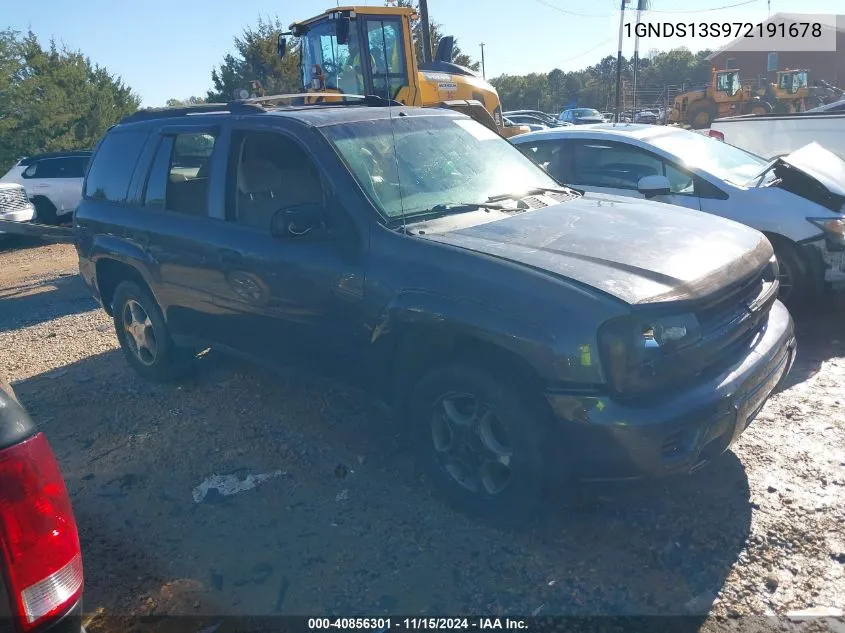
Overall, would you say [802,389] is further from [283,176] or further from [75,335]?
[75,335]

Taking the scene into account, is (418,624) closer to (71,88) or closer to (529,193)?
(529,193)

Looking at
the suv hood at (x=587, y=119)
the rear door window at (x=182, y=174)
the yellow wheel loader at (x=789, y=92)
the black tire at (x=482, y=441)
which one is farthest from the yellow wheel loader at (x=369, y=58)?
the yellow wheel loader at (x=789, y=92)

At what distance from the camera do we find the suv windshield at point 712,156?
6.32m

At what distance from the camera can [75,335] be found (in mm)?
7254

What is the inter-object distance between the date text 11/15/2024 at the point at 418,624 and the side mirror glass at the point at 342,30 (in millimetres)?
9569

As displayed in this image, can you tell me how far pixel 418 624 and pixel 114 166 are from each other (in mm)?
4249

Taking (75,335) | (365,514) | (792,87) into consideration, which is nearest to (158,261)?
(365,514)

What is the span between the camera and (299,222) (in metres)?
3.63

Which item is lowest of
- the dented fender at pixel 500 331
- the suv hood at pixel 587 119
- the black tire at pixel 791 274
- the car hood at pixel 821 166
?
the black tire at pixel 791 274

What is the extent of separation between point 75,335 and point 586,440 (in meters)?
6.06

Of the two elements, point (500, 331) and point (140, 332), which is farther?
point (140, 332)

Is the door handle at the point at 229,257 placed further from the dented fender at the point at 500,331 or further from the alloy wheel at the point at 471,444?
the alloy wheel at the point at 471,444

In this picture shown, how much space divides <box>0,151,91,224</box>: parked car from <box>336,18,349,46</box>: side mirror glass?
7.05 meters

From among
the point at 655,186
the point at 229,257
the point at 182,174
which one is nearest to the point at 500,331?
the point at 229,257
